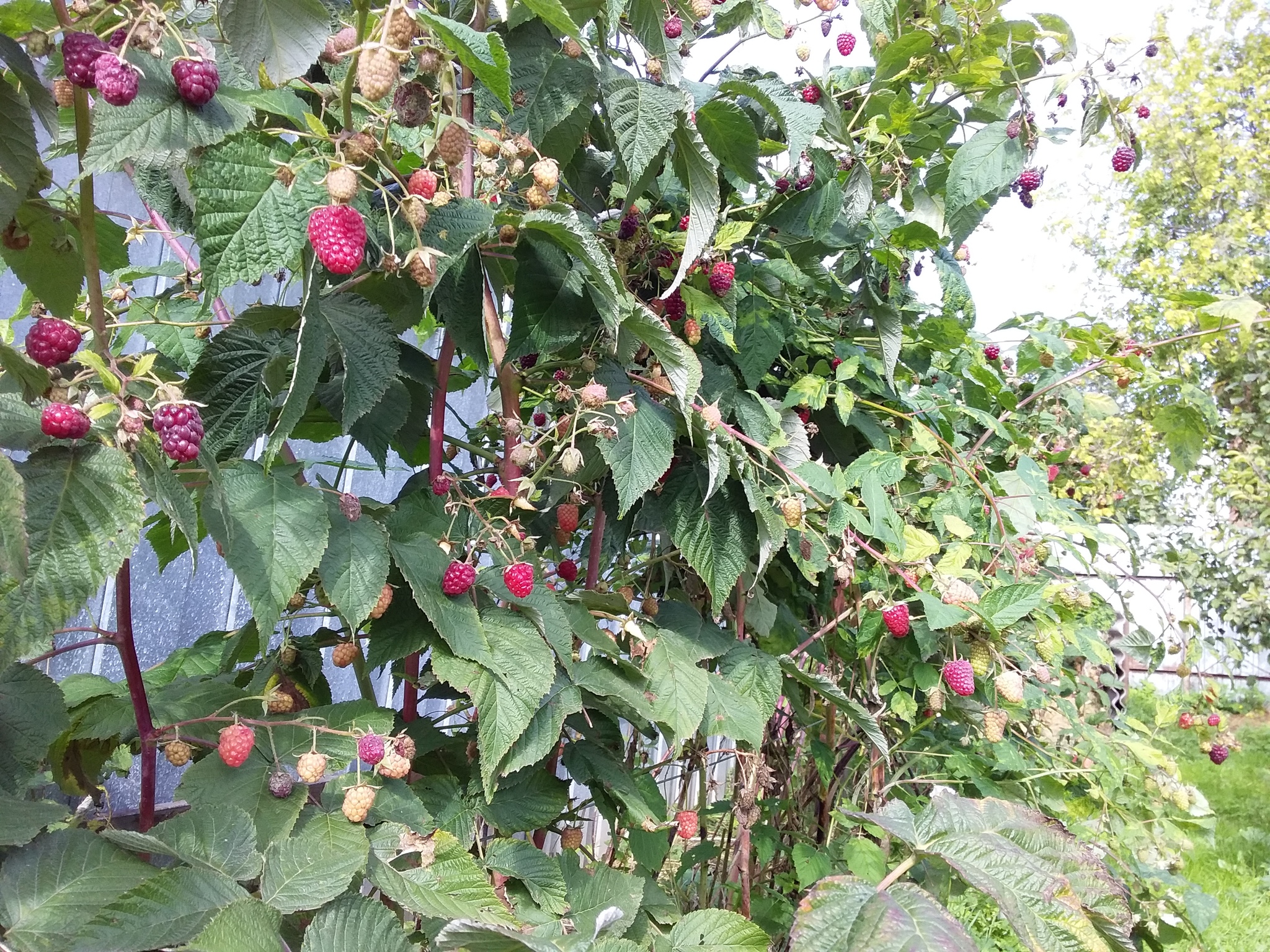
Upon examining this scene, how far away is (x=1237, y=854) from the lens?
430 cm

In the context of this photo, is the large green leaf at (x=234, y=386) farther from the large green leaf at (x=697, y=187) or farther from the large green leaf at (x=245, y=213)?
the large green leaf at (x=697, y=187)

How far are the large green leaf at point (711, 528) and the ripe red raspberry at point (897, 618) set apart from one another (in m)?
0.25

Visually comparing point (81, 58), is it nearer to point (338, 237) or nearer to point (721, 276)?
point (338, 237)

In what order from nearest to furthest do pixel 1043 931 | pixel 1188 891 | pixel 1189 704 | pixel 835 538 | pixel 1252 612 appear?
pixel 1043 931 < pixel 835 538 < pixel 1188 891 < pixel 1189 704 < pixel 1252 612

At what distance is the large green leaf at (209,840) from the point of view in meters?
0.58

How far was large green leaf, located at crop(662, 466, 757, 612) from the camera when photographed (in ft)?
3.60

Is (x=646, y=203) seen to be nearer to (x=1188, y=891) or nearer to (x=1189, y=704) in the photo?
(x=1188, y=891)

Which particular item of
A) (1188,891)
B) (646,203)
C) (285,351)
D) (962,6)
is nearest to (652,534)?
(646,203)

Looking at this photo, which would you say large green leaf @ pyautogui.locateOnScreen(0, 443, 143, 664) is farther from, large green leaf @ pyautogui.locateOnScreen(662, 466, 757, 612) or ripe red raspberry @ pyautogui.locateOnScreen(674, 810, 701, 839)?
ripe red raspberry @ pyautogui.locateOnScreen(674, 810, 701, 839)

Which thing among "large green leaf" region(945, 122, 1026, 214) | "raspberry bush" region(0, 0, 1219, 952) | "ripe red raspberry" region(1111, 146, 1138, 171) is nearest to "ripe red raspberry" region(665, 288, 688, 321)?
"raspberry bush" region(0, 0, 1219, 952)

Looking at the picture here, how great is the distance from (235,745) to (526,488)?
1.23ft

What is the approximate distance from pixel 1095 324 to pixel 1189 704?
120cm

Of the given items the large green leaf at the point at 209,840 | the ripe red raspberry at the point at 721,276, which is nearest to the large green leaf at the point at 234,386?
the large green leaf at the point at 209,840

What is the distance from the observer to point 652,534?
1569 millimetres
